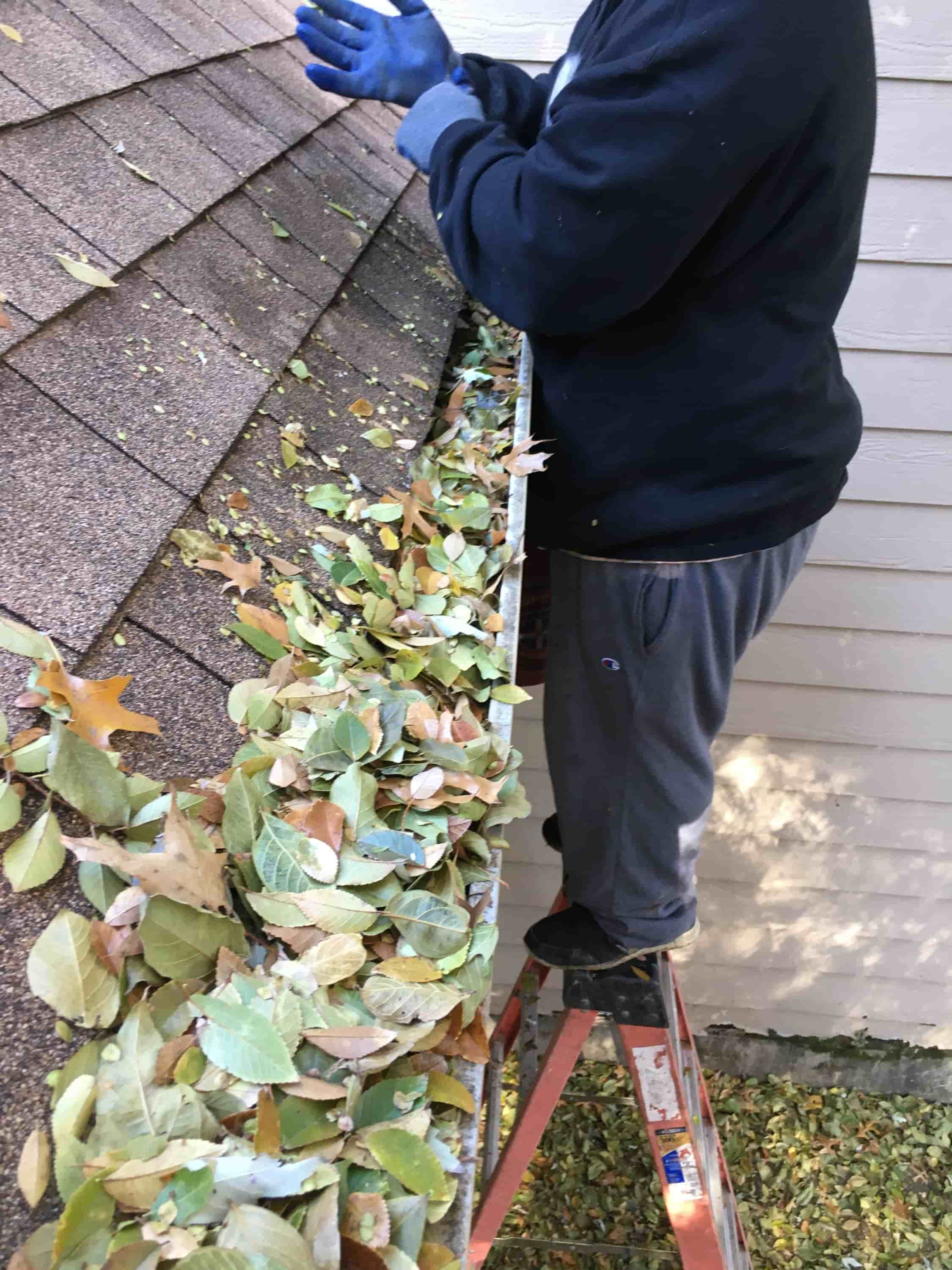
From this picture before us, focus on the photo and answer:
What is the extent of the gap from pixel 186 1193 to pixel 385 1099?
0.13 m

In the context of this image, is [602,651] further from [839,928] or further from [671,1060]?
[839,928]

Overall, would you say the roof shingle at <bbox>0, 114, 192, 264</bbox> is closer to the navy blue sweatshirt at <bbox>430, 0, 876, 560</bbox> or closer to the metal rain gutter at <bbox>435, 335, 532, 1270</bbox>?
the navy blue sweatshirt at <bbox>430, 0, 876, 560</bbox>

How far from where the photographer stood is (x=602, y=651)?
1290 mm

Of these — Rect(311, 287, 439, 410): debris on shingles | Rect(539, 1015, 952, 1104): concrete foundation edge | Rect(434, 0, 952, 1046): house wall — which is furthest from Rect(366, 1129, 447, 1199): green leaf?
Rect(539, 1015, 952, 1104): concrete foundation edge

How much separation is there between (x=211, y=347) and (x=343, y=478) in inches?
8.6

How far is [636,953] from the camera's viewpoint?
1513mm

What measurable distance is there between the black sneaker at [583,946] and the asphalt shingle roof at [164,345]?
0.94m

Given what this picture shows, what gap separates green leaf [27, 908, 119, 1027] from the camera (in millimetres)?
502

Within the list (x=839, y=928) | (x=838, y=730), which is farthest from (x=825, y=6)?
(x=839, y=928)

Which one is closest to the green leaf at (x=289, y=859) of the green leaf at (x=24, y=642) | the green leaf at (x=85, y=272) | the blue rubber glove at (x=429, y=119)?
the green leaf at (x=24, y=642)

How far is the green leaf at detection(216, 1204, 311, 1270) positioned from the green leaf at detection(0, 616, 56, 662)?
388 mm

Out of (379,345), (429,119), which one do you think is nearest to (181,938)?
(379,345)

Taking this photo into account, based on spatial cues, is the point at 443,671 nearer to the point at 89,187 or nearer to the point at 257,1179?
the point at 257,1179

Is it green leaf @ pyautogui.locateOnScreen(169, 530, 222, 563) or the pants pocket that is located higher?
green leaf @ pyautogui.locateOnScreen(169, 530, 222, 563)
